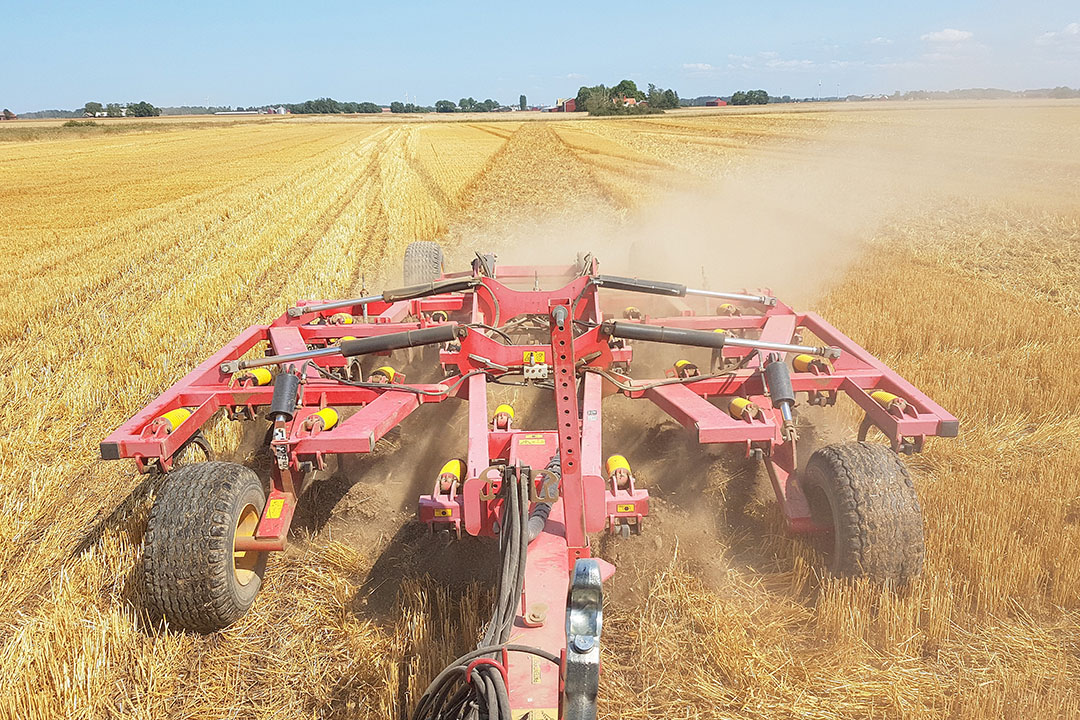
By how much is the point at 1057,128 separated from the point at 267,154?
39.2m

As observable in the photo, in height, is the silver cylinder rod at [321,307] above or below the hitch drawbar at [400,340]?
below

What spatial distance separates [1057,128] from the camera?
35812mm

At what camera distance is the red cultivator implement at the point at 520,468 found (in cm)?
270

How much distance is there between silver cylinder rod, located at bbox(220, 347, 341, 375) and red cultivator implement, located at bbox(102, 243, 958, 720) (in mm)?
21

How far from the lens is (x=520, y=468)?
3055 mm

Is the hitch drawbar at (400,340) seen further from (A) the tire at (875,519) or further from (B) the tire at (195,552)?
(A) the tire at (875,519)

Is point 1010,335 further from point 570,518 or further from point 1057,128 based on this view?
point 1057,128

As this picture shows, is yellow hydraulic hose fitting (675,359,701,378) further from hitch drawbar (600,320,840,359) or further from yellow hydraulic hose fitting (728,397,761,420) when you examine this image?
hitch drawbar (600,320,840,359)

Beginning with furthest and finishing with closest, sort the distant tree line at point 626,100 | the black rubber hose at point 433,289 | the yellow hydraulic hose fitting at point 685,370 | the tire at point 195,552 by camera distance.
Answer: the distant tree line at point 626,100 → the black rubber hose at point 433,289 → the yellow hydraulic hose fitting at point 685,370 → the tire at point 195,552

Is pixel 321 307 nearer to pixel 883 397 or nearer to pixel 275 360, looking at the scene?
pixel 275 360

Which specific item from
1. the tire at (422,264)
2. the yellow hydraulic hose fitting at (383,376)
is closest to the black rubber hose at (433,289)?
the yellow hydraulic hose fitting at (383,376)

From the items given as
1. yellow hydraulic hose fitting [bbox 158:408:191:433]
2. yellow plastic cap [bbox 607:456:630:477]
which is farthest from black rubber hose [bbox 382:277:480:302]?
yellow plastic cap [bbox 607:456:630:477]

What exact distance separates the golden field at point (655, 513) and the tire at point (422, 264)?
1.39 m

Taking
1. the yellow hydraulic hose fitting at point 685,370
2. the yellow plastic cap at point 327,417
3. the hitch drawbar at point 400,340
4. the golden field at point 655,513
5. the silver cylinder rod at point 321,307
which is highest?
the hitch drawbar at point 400,340
